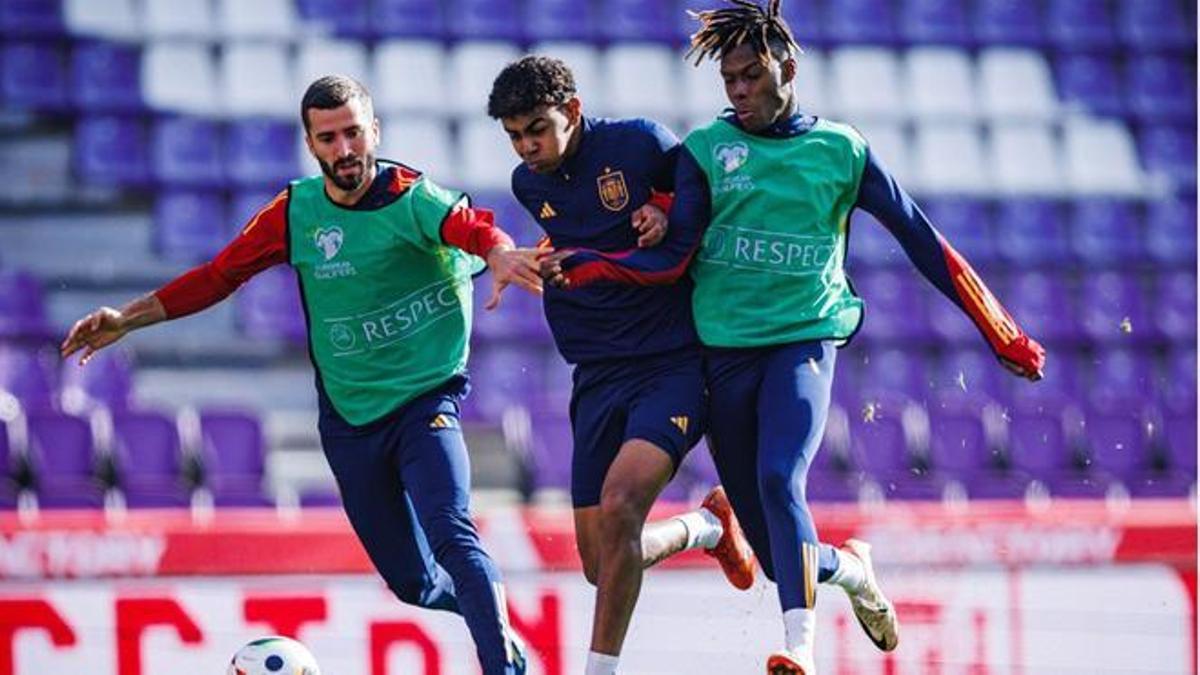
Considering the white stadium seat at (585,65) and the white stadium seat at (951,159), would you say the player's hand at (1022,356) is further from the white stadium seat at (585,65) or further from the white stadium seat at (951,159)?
the white stadium seat at (951,159)

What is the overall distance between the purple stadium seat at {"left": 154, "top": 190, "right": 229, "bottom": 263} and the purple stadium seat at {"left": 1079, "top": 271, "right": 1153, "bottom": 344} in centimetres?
586

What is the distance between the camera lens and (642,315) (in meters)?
7.19

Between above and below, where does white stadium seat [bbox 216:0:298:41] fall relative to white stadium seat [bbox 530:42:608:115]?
above

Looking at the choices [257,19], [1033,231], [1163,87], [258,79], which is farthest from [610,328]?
[1163,87]

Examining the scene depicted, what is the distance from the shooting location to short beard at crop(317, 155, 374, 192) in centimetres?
720

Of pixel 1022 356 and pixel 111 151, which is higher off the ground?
pixel 111 151

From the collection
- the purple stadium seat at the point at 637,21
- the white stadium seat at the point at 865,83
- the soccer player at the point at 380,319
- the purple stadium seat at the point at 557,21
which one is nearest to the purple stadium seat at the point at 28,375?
the purple stadium seat at the point at 557,21

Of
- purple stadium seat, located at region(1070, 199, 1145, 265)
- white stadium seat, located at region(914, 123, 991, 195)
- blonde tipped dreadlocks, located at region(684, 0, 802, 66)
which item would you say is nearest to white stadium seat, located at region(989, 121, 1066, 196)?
white stadium seat, located at region(914, 123, 991, 195)

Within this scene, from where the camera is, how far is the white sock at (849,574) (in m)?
7.46

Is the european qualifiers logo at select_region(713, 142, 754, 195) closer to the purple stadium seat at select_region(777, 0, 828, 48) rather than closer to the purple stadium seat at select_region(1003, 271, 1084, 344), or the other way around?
the purple stadium seat at select_region(1003, 271, 1084, 344)

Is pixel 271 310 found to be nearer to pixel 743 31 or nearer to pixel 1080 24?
pixel 1080 24

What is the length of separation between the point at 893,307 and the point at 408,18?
3.88 meters

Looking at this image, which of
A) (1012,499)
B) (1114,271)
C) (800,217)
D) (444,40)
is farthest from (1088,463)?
(800,217)

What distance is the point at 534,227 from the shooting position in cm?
1454
